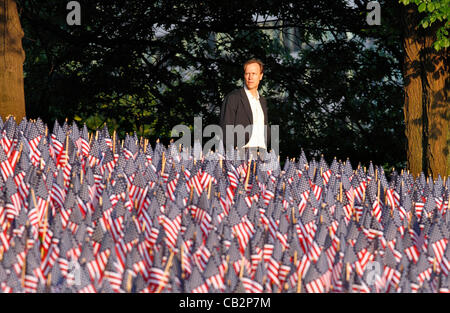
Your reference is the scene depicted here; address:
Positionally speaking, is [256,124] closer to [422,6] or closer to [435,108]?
[422,6]

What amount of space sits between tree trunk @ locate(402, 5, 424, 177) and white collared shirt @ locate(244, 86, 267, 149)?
430 centimetres

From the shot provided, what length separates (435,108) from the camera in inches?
478

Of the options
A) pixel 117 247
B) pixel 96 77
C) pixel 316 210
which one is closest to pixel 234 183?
pixel 316 210

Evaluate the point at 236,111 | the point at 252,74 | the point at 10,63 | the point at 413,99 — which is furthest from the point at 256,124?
the point at 10,63

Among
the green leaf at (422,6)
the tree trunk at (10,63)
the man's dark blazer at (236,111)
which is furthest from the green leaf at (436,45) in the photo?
the tree trunk at (10,63)

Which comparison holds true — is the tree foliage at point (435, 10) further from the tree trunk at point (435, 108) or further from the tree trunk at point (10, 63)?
the tree trunk at point (10, 63)

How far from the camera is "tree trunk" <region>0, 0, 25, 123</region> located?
11.4 metres

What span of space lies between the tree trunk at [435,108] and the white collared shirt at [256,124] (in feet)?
14.4

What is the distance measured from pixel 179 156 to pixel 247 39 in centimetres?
1149

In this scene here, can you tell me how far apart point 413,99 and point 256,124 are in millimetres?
4443

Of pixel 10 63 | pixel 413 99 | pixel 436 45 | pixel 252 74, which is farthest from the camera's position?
pixel 413 99

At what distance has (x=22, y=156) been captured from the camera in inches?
264

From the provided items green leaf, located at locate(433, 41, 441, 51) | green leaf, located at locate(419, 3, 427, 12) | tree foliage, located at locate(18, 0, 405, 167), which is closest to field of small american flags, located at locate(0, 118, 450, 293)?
green leaf, located at locate(419, 3, 427, 12)
